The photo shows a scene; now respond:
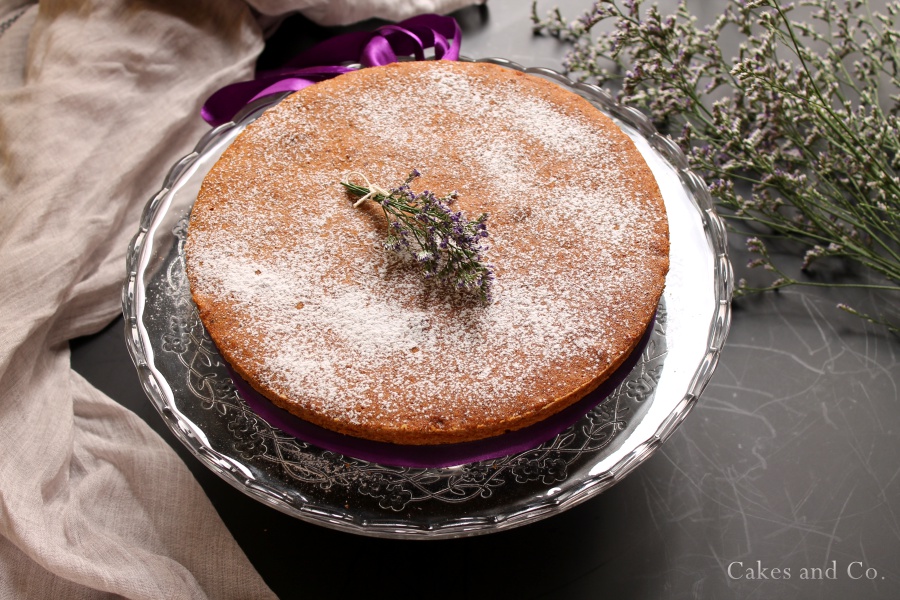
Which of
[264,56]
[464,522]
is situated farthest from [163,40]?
[464,522]

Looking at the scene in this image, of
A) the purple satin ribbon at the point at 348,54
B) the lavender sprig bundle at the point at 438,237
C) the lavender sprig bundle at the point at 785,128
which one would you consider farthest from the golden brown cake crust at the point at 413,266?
the lavender sprig bundle at the point at 785,128

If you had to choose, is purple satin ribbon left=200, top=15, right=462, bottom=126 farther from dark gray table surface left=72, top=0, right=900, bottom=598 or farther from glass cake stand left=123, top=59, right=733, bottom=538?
dark gray table surface left=72, top=0, right=900, bottom=598

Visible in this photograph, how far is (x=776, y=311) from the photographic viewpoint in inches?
76.5

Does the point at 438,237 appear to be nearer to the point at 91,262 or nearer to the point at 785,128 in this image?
the point at 91,262

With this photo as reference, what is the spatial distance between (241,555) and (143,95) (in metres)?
1.17

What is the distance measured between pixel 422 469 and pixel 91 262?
0.97 metres

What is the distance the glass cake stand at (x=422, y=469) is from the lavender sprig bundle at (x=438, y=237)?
33cm

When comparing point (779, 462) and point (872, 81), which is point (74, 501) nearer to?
point (779, 462)

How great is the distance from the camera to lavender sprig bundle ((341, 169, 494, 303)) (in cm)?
147

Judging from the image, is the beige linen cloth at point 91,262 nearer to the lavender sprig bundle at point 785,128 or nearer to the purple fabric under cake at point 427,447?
the purple fabric under cake at point 427,447

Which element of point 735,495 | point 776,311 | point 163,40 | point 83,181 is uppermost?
point 163,40

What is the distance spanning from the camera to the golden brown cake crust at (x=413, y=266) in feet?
4.72

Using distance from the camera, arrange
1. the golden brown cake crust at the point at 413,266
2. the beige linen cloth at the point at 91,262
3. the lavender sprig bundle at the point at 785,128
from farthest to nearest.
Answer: the lavender sprig bundle at the point at 785,128
the beige linen cloth at the point at 91,262
the golden brown cake crust at the point at 413,266

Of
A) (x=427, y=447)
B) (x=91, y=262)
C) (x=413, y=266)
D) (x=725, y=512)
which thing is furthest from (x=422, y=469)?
(x=91, y=262)
